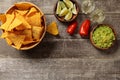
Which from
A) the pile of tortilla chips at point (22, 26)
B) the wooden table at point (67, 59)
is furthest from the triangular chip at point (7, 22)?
the wooden table at point (67, 59)

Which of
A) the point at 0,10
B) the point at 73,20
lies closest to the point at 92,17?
the point at 73,20

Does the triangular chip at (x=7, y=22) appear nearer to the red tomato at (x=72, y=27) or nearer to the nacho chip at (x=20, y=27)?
the nacho chip at (x=20, y=27)

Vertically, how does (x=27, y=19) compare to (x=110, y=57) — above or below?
above

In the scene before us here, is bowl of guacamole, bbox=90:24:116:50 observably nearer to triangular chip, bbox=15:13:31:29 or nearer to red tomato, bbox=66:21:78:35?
red tomato, bbox=66:21:78:35

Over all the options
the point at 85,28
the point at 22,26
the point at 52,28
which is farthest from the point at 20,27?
the point at 85,28

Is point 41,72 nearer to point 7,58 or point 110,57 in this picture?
point 7,58

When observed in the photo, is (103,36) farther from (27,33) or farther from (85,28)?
(27,33)
